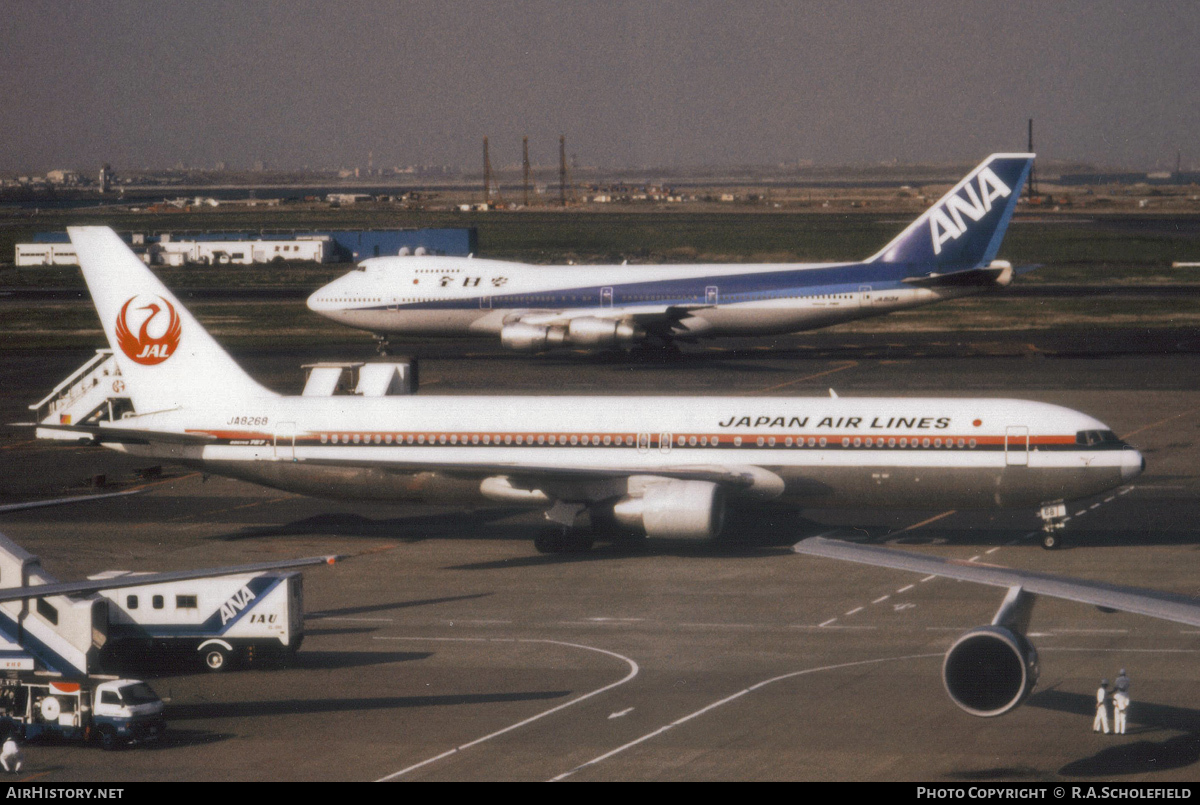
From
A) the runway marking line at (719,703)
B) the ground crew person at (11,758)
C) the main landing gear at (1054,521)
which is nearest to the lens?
the ground crew person at (11,758)

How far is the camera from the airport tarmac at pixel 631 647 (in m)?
24.7

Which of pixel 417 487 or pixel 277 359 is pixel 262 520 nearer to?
pixel 417 487

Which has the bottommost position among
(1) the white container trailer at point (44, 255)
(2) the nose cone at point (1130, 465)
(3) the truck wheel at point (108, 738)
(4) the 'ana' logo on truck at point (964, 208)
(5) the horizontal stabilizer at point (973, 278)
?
(3) the truck wheel at point (108, 738)

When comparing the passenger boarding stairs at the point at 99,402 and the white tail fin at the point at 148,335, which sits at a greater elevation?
the white tail fin at the point at 148,335

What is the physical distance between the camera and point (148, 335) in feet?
146

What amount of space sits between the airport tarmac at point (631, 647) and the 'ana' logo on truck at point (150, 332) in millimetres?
5439

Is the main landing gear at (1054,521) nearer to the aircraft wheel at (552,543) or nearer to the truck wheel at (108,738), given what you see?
the aircraft wheel at (552,543)

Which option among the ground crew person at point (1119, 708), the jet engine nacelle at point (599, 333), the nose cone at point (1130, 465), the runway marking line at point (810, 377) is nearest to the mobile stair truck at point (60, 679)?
the ground crew person at point (1119, 708)

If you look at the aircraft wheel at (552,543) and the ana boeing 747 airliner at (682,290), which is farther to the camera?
the ana boeing 747 airliner at (682,290)

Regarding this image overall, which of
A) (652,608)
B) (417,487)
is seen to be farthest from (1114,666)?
(417,487)

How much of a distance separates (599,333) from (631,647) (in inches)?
1866

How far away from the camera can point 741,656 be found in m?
31.0

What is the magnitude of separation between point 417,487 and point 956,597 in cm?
1549

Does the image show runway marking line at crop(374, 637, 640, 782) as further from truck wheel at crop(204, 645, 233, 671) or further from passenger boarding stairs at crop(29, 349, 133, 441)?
passenger boarding stairs at crop(29, 349, 133, 441)
